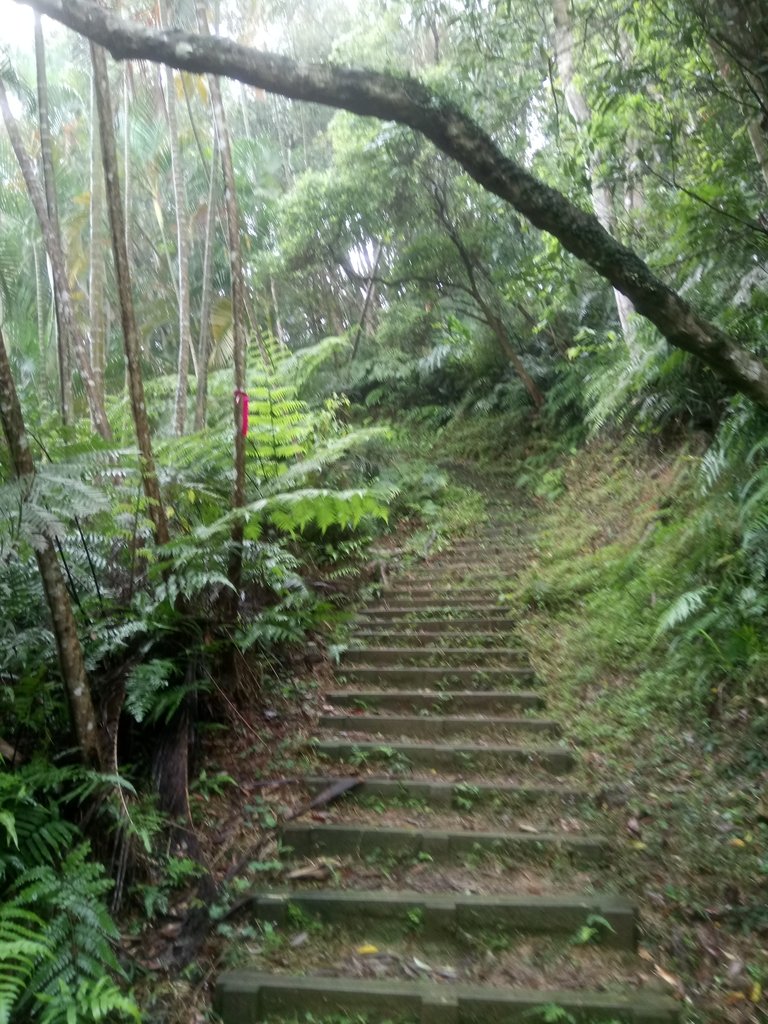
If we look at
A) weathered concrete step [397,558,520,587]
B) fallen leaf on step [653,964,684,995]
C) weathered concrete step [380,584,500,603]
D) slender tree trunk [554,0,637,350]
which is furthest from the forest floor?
slender tree trunk [554,0,637,350]

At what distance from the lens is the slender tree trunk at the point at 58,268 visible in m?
4.42

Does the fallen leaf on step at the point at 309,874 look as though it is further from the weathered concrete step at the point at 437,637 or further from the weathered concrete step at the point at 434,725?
the weathered concrete step at the point at 437,637

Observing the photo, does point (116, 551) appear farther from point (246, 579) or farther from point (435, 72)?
point (435, 72)

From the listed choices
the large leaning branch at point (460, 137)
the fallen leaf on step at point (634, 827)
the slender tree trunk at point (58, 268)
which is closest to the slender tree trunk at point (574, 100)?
the large leaning branch at point (460, 137)

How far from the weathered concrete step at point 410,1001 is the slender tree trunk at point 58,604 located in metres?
1.19

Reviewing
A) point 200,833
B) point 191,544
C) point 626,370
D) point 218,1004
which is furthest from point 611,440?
point 218,1004

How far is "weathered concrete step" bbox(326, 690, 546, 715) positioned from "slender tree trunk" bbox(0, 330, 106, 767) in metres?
2.00

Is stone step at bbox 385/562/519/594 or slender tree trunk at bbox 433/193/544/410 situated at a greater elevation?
slender tree trunk at bbox 433/193/544/410

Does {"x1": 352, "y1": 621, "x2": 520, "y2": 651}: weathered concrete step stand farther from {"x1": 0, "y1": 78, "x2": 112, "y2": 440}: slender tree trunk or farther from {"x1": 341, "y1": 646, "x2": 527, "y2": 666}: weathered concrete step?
{"x1": 0, "y1": 78, "x2": 112, "y2": 440}: slender tree trunk

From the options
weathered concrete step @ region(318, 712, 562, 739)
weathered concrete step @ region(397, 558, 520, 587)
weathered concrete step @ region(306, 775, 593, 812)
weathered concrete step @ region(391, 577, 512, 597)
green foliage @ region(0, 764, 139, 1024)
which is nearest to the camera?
green foliage @ region(0, 764, 139, 1024)

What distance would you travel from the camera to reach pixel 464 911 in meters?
3.08

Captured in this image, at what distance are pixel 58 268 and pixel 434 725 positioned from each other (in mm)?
3849

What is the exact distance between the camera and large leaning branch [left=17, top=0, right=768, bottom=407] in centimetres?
338

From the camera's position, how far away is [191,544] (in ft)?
13.4
